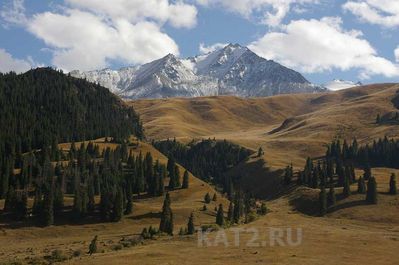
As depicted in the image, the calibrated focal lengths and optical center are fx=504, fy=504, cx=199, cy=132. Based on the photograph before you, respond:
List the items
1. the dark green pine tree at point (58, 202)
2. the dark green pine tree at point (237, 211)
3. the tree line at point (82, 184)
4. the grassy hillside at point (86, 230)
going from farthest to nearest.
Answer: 1. the dark green pine tree at point (58, 202)
2. the dark green pine tree at point (237, 211)
3. the tree line at point (82, 184)
4. the grassy hillside at point (86, 230)

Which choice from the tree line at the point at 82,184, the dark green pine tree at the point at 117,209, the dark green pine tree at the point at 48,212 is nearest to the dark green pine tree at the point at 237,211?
the tree line at the point at 82,184

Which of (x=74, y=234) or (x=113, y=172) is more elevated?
(x=113, y=172)

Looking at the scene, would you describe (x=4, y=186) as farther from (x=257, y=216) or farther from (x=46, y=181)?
(x=257, y=216)

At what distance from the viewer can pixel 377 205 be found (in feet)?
530

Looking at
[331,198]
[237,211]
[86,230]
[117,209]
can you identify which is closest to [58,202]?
[117,209]

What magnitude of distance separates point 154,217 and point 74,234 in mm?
24295

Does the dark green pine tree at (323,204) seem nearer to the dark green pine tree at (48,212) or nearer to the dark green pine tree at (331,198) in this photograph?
the dark green pine tree at (331,198)

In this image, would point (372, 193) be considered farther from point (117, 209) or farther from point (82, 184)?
point (82, 184)

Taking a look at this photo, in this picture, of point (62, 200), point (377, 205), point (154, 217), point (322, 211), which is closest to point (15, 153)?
point (62, 200)

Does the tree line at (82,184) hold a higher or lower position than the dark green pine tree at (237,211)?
higher

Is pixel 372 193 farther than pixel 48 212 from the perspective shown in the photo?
Yes

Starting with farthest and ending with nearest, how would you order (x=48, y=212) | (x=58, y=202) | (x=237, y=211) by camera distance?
1. (x=58, y=202)
2. (x=237, y=211)
3. (x=48, y=212)

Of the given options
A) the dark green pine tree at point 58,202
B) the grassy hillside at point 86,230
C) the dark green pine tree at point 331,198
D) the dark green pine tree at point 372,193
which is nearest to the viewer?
the grassy hillside at point 86,230

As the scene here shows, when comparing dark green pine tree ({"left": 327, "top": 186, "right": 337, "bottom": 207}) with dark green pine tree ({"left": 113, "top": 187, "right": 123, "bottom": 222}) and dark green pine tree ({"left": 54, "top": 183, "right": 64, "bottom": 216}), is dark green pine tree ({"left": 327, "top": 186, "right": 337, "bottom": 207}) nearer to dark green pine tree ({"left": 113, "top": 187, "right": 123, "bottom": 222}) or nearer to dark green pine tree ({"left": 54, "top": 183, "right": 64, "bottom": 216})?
dark green pine tree ({"left": 113, "top": 187, "right": 123, "bottom": 222})
